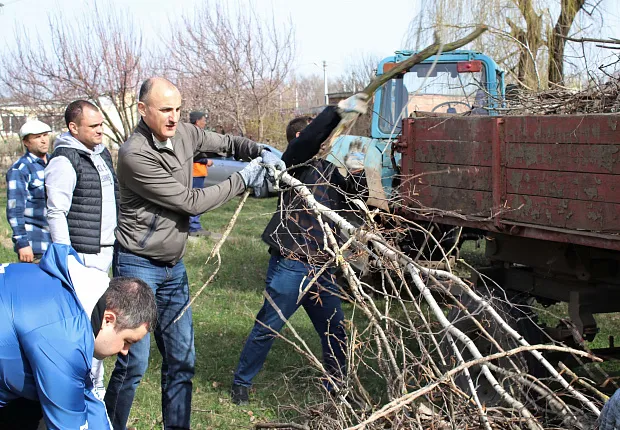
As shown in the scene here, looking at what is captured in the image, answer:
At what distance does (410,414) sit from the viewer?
3.15m

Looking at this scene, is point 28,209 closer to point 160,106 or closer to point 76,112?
point 76,112

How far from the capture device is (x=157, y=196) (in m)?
3.67

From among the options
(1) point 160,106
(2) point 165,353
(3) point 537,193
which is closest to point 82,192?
(1) point 160,106

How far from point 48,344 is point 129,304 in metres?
0.33

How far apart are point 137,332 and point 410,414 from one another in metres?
1.34

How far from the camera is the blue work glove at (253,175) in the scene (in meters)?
3.89

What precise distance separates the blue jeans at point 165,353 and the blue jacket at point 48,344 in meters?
1.29

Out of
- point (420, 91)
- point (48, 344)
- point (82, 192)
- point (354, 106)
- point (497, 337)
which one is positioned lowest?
point (497, 337)

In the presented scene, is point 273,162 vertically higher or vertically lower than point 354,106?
lower

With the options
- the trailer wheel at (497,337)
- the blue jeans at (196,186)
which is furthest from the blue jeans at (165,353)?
the blue jeans at (196,186)

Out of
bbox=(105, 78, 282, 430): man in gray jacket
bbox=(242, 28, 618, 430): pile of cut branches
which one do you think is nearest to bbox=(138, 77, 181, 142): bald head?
bbox=(105, 78, 282, 430): man in gray jacket

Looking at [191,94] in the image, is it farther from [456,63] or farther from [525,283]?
[525,283]

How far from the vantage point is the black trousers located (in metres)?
2.76

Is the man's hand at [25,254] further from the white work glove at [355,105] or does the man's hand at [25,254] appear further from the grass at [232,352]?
the white work glove at [355,105]
